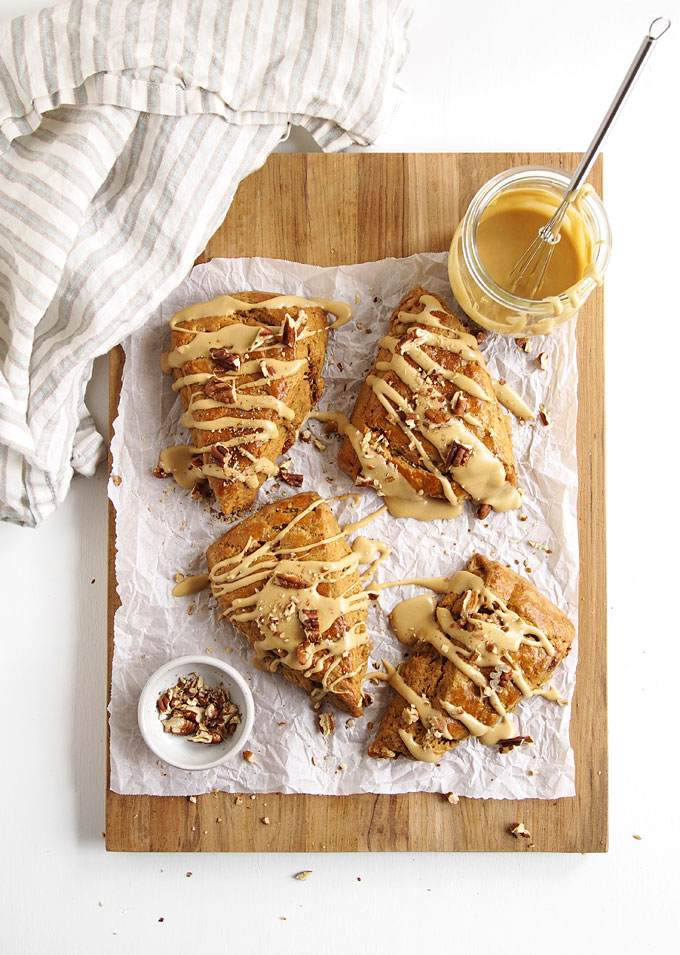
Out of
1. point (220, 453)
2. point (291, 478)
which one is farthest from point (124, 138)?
point (291, 478)

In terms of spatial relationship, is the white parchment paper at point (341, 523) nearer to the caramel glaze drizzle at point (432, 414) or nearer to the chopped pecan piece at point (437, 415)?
the caramel glaze drizzle at point (432, 414)

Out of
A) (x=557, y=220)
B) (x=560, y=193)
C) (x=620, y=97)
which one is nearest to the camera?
(x=620, y=97)

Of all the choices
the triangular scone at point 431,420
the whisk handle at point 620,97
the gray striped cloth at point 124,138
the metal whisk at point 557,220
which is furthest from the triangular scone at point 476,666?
the gray striped cloth at point 124,138

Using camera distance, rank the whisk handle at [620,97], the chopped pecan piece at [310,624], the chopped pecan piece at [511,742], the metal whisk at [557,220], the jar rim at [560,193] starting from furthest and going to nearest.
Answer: the chopped pecan piece at [511,742] < the chopped pecan piece at [310,624] < the jar rim at [560,193] < the metal whisk at [557,220] < the whisk handle at [620,97]

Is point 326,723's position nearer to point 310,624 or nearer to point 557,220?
point 310,624

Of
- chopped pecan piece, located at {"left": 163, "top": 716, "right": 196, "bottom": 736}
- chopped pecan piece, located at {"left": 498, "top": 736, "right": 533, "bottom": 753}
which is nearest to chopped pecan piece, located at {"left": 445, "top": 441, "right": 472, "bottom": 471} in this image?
chopped pecan piece, located at {"left": 498, "top": 736, "right": 533, "bottom": 753}

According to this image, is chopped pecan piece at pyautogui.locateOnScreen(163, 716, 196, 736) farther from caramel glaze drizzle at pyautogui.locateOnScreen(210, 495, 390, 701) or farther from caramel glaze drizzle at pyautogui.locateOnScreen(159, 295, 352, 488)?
caramel glaze drizzle at pyautogui.locateOnScreen(159, 295, 352, 488)
